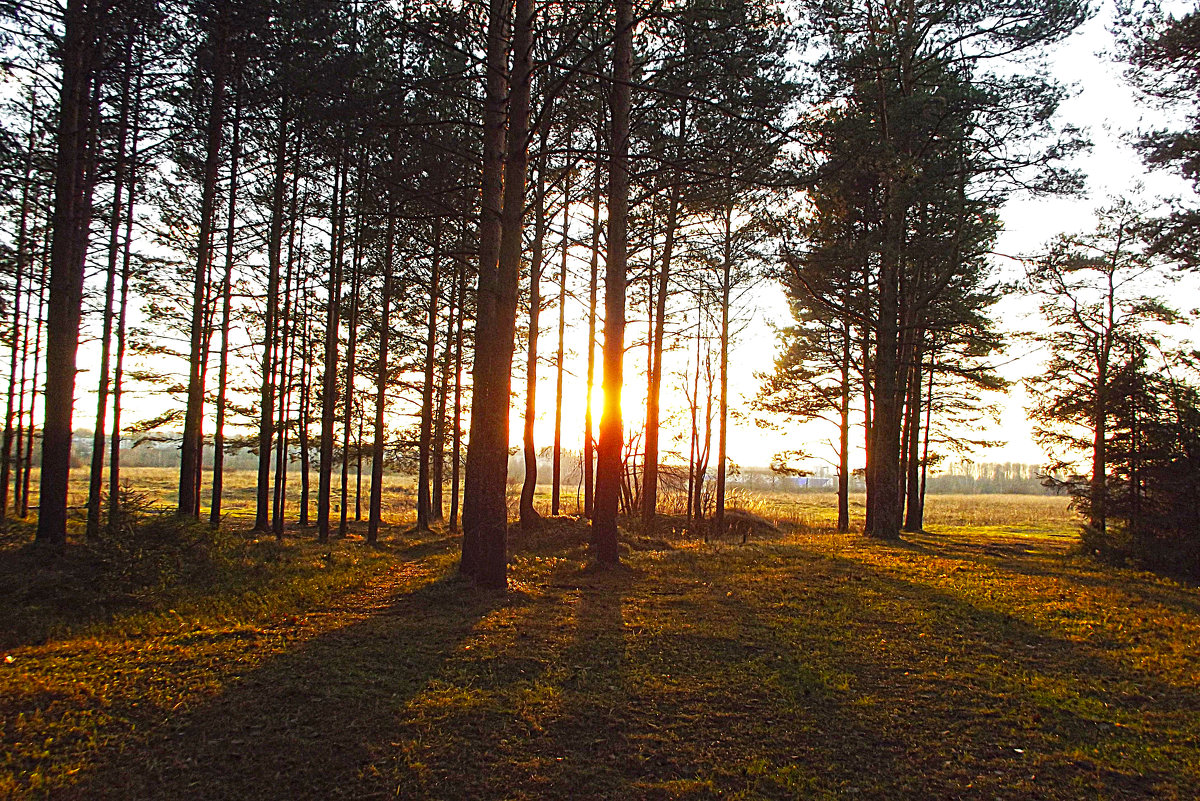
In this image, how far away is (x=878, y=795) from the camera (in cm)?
303

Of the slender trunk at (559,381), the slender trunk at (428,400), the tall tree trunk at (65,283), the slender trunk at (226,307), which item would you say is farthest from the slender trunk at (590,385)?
the tall tree trunk at (65,283)

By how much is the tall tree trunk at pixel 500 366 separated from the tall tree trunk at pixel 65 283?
19.8ft

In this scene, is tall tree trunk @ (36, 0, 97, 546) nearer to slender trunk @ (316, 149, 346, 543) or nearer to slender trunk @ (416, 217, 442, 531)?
slender trunk @ (316, 149, 346, 543)

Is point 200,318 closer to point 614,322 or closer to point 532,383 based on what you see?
point 532,383

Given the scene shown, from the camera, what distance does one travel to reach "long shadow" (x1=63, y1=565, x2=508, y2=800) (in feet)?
9.61

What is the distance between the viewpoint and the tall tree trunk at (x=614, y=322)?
9086 mm

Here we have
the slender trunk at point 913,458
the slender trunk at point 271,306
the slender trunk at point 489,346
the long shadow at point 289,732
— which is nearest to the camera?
the long shadow at point 289,732

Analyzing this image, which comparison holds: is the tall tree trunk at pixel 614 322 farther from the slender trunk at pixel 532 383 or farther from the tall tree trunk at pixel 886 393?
the tall tree trunk at pixel 886 393

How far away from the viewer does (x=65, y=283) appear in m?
9.27

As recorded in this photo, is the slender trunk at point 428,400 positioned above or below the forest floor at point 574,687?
above

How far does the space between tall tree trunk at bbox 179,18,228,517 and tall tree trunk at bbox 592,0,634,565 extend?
780 centimetres

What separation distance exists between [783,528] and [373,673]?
16.8 metres

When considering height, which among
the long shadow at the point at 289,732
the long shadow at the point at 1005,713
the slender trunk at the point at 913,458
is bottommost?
the long shadow at the point at 1005,713

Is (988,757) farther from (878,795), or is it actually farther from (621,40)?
(621,40)
